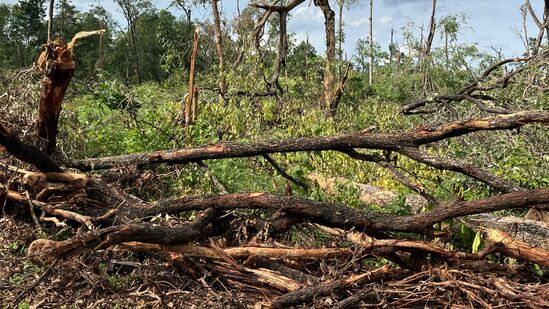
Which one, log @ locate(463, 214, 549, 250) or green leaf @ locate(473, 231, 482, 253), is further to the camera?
log @ locate(463, 214, 549, 250)

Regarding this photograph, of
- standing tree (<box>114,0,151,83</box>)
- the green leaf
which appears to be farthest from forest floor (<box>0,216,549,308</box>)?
standing tree (<box>114,0,151,83</box>)

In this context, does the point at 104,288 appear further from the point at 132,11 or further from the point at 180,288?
the point at 132,11

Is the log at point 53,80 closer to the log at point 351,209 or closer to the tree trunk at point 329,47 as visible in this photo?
the log at point 351,209

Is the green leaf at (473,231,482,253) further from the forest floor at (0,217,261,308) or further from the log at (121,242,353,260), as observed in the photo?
the forest floor at (0,217,261,308)

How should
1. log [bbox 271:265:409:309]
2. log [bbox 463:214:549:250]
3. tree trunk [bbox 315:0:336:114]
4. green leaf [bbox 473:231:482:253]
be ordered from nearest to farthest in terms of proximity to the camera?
log [bbox 271:265:409:309] < green leaf [bbox 473:231:482:253] < log [bbox 463:214:549:250] < tree trunk [bbox 315:0:336:114]

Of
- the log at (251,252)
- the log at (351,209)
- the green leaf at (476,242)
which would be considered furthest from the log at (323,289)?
the green leaf at (476,242)

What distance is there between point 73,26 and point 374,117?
26.8 meters

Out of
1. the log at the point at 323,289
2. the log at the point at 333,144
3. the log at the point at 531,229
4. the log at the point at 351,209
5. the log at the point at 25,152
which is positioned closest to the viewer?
the log at the point at 323,289

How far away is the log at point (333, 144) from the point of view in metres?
3.92

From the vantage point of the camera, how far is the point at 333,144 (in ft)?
14.4

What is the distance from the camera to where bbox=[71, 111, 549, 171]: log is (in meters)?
3.92

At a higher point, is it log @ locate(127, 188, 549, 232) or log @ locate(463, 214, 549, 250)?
log @ locate(127, 188, 549, 232)

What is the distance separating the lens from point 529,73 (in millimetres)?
7609

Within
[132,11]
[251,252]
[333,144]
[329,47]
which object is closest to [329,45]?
[329,47]
